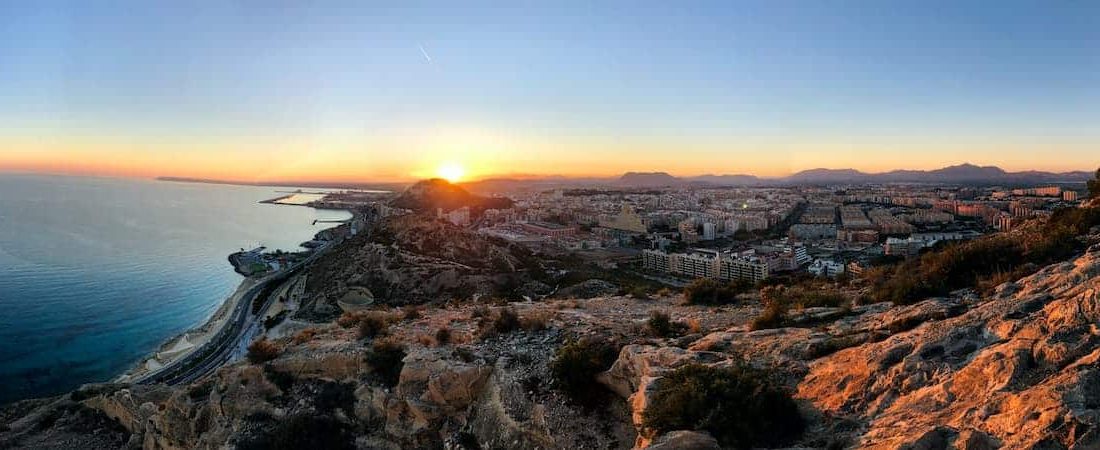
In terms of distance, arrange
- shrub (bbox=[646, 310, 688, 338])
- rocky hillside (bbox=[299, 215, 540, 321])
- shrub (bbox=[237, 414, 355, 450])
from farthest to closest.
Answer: rocky hillside (bbox=[299, 215, 540, 321]) → shrub (bbox=[646, 310, 688, 338]) → shrub (bbox=[237, 414, 355, 450])

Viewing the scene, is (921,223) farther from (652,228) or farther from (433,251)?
(433,251)

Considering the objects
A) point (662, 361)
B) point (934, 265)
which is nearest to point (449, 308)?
point (662, 361)

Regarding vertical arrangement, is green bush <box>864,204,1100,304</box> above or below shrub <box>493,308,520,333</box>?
above

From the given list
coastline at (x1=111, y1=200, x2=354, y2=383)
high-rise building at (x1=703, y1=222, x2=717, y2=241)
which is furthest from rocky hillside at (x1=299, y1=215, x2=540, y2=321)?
high-rise building at (x1=703, y1=222, x2=717, y2=241)

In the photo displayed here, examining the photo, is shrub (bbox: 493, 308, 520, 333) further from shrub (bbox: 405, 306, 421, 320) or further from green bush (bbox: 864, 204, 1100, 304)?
green bush (bbox: 864, 204, 1100, 304)

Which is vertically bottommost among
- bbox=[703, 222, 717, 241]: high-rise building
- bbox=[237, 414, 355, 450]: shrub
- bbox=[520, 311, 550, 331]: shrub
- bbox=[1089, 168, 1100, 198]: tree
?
bbox=[703, 222, 717, 241]: high-rise building

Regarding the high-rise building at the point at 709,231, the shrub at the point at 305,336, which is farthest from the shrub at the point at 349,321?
the high-rise building at the point at 709,231

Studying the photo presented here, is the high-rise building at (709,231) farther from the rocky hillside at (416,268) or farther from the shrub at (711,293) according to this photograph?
the shrub at (711,293)

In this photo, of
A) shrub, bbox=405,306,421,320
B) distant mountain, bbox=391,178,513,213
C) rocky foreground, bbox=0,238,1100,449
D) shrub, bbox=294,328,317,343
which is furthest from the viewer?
distant mountain, bbox=391,178,513,213
